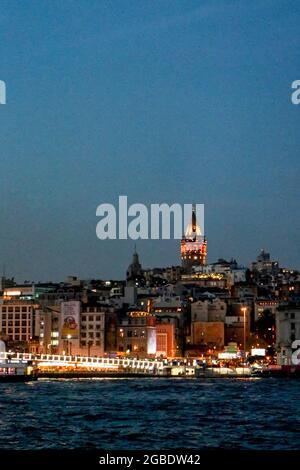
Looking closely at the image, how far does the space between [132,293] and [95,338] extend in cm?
1449

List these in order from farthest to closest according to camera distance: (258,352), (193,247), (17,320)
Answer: (193,247) → (17,320) → (258,352)

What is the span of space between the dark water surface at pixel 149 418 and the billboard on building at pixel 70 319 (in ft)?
97.4

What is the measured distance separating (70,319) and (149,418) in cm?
4694

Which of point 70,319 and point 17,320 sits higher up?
point 17,320

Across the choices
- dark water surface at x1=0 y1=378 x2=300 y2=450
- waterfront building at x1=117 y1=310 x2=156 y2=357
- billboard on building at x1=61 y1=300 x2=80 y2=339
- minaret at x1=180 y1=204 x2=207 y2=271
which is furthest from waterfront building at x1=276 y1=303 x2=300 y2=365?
minaret at x1=180 y1=204 x2=207 y2=271

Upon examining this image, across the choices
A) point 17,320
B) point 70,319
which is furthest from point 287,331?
point 17,320

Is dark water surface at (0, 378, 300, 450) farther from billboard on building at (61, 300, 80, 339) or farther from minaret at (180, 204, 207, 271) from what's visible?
minaret at (180, 204, 207, 271)

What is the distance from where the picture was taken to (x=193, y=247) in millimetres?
145250

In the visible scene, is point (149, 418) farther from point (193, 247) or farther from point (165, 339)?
point (193, 247)

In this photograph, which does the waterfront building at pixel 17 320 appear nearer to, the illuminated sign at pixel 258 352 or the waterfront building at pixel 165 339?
the waterfront building at pixel 165 339

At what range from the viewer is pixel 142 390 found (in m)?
46.9

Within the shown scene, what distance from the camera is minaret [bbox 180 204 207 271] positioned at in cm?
14312
